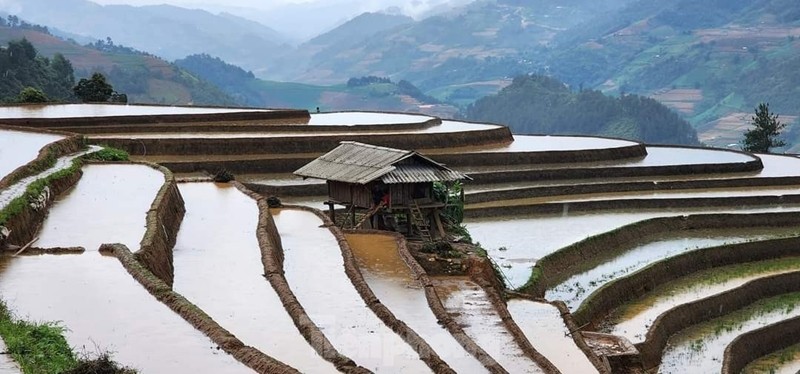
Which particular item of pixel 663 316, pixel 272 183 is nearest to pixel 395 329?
pixel 663 316

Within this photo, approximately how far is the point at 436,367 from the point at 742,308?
9.23 m

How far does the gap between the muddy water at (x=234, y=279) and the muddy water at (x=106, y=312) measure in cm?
67

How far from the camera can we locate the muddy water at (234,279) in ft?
29.4

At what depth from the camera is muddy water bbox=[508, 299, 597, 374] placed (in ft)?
38.7

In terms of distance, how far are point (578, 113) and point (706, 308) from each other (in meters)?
63.6

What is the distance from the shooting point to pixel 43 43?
8494cm

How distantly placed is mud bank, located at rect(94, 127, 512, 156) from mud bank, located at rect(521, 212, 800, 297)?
252 inches

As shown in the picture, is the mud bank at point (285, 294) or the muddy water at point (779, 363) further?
the muddy water at point (779, 363)

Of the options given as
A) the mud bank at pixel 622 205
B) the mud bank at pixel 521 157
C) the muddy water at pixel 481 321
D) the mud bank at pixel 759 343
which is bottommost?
the mud bank at pixel 759 343

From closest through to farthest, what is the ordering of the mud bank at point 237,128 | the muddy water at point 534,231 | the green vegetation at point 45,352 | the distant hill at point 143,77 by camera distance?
the green vegetation at point 45,352
the muddy water at point 534,231
the mud bank at point 237,128
the distant hill at point 143,77

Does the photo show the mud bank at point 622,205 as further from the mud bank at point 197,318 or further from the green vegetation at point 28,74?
the green vegetation at point 28,74

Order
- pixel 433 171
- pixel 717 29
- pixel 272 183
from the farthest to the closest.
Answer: pixel 717 29, pixel 272 183, pixel 433 171

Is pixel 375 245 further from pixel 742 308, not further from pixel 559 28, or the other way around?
pixel 559 28

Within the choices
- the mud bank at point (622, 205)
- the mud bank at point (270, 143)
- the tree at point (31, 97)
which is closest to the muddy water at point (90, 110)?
the tree at point (31, 97)
